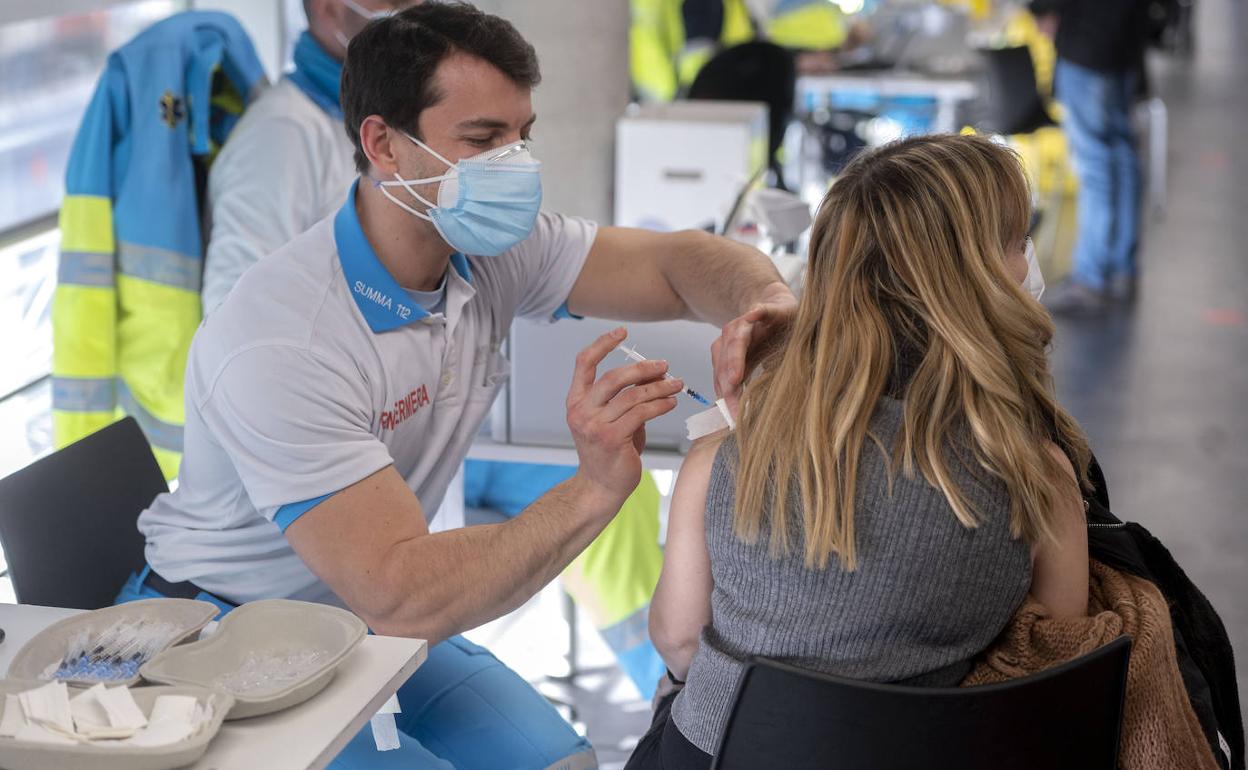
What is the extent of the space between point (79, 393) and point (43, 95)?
3.55ft

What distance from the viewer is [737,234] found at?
2.75 metres

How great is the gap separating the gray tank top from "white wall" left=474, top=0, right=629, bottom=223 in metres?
2.13

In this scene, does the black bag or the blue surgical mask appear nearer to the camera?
the black bag

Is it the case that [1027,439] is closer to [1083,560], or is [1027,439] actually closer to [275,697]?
[1083,560]

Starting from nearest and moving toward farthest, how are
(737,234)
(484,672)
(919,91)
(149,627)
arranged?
1. (149,627)
2. (484,672)
3. (737,234)
4. (919,91)

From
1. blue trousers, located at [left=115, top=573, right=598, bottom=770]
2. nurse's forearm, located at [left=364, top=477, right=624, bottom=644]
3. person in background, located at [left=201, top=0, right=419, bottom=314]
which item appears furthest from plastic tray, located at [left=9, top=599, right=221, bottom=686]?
person in background, located at [left=201, top=0, right=419, bottom=314]

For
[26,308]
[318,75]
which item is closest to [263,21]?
[26,308]

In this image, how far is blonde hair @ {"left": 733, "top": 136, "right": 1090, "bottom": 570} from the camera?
1.31 meters

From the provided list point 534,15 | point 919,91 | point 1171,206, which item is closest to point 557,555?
point 534,15

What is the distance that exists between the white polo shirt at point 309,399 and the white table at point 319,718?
0.31 m

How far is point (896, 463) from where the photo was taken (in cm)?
130

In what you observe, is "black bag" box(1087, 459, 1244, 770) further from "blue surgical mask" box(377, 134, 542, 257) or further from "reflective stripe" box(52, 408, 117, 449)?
"reflective stripe" box(52, 408, 117, 449)

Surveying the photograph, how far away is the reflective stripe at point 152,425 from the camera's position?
2541mm

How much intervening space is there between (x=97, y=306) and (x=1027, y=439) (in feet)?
5.87
